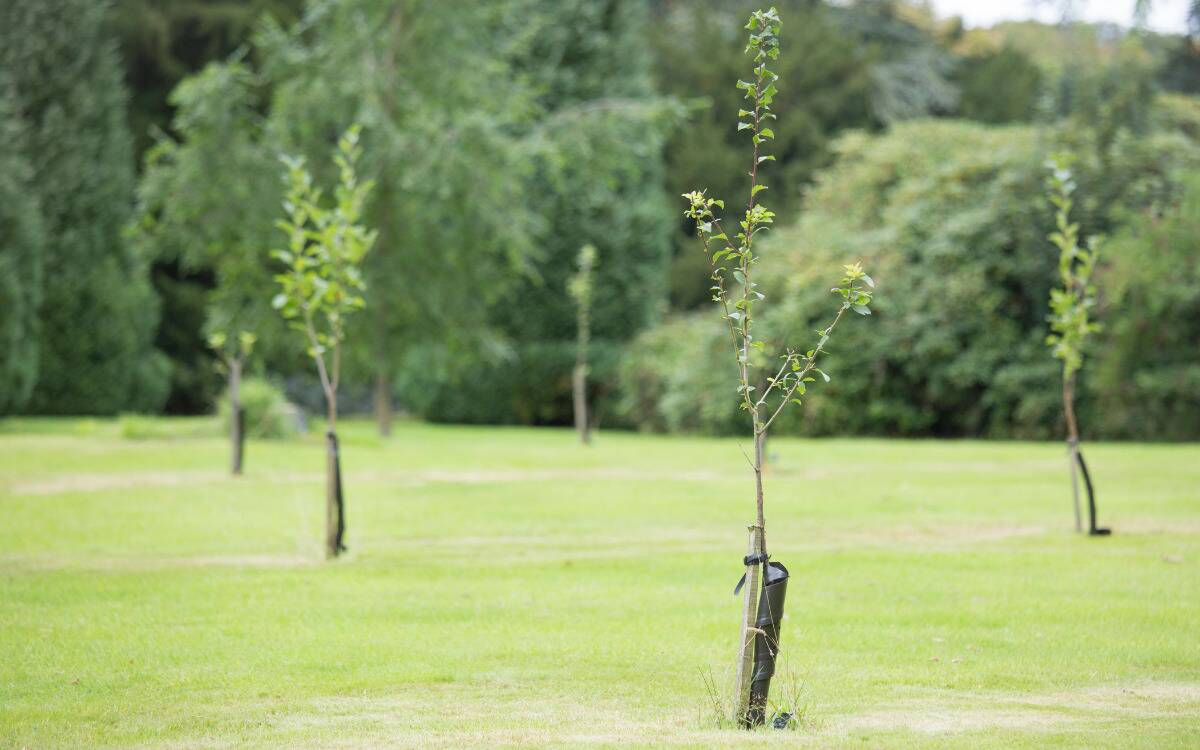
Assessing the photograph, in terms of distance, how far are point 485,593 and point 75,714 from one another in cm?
360

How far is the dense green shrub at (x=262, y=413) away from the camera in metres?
22.8

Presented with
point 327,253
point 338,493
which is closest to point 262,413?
point 327,253

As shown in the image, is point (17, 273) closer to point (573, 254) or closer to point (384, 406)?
point (384, 406)

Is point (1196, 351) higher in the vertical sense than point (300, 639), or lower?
higher

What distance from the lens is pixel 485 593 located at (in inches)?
374

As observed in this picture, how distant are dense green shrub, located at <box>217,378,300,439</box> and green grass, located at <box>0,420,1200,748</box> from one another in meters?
5.50

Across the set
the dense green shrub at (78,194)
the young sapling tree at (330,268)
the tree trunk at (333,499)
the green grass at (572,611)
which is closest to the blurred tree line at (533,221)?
the dense green shrub at (78,194)

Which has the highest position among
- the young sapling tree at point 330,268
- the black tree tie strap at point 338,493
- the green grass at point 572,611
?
the young sapling tree at point 330,268

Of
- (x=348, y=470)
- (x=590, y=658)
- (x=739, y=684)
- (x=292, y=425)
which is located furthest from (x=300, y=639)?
(x=292, y=425)

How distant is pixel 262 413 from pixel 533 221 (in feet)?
22.3

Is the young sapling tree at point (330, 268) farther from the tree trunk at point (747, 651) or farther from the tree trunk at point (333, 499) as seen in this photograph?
the tree trunk at point (747, 651)

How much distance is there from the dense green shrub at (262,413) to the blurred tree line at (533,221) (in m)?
3.35

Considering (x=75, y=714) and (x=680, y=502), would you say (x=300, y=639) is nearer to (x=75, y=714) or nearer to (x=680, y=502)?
(x=75, y=714)

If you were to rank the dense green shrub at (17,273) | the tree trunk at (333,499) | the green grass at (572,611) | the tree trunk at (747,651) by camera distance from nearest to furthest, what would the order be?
the tree trunk at (747,651)
the green grass at (572,611)
the tree trunk at (333,499)
the dense green shrub at (17,273)
